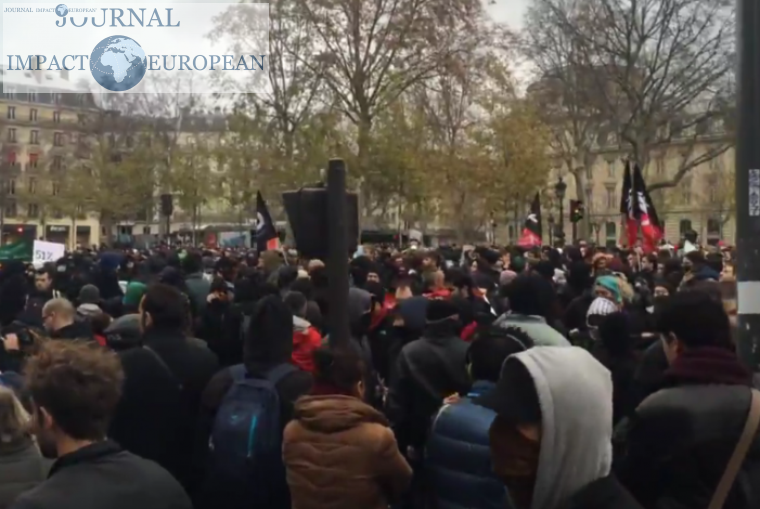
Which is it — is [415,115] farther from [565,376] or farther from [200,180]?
[565,376]

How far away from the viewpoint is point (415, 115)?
140 ft

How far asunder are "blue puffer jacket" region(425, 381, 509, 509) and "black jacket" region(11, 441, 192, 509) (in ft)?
5.15

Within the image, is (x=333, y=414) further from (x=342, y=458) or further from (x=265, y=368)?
(x=265, y=368)

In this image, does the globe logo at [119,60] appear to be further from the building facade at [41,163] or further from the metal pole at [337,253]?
the building facade at [41,163]

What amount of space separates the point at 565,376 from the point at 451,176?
4002 centimetres

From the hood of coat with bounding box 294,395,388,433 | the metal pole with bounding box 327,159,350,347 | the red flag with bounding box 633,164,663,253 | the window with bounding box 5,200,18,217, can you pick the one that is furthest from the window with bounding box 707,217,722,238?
the hood of coat with bounding box 294,395,388,433

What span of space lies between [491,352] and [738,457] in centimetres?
143

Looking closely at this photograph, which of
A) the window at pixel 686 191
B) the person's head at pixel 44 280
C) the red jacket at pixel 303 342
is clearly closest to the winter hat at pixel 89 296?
the person's head at pixel 44 280

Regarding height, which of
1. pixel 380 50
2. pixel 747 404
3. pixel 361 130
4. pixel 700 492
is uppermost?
pixel 380 50

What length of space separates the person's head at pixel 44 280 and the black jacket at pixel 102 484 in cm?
855

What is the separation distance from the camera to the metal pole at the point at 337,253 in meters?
5.86

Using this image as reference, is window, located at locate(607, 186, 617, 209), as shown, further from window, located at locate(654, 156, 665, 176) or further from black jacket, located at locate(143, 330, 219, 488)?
black jacket, located at locate(143, 330, 219, 488)

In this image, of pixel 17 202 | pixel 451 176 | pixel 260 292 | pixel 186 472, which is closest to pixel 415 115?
pixel 451 176

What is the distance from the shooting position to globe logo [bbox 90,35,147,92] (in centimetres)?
2130
